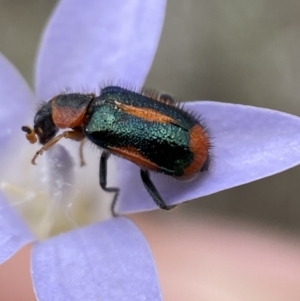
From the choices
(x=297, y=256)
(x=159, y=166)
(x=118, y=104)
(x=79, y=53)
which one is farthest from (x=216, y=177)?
(x=297, y=256)

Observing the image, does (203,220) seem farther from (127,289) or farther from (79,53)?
(127,289)

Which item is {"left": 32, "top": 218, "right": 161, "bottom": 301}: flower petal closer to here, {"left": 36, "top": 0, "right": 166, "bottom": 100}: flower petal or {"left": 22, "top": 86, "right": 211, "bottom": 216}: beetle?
{"left": 22, "top": 86, "right": 211, "bottom": 216}: beetle

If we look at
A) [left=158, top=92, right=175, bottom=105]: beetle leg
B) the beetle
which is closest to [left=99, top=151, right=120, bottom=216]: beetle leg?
the beetle

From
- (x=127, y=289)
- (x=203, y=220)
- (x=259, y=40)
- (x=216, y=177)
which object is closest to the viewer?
(x=127, y=289)

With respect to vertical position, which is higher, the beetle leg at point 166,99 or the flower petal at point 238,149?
the beetle leg at point 166,99

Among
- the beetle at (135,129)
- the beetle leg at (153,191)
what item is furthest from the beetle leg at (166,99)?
the beetle leg at (153,191)

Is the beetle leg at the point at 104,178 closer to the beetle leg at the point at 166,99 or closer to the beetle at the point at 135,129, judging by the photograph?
the beetle at the point at 135,129
